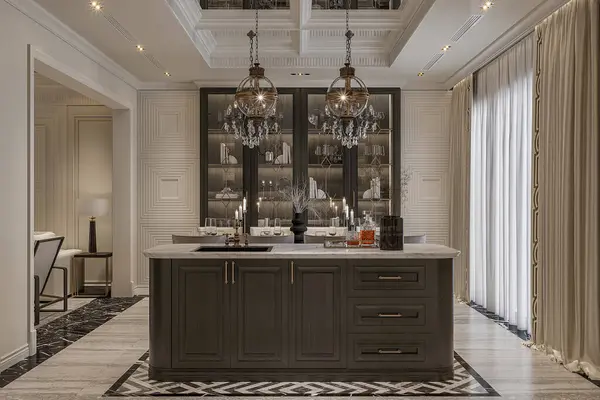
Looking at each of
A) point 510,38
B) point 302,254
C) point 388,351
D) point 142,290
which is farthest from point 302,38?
point 142,290

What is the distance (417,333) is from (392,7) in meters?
3.66

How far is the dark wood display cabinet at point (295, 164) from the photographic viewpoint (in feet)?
26.7

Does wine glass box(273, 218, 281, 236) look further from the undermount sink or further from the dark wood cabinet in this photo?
the dark wood cabinet

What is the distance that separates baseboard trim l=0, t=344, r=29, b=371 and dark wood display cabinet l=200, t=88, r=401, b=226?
3440 mm

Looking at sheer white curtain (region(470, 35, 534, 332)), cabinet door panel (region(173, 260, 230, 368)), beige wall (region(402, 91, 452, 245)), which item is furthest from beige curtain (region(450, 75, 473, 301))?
cabinet door panel (region(173, 260, 230, 368))

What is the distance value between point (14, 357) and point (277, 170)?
14.4ft

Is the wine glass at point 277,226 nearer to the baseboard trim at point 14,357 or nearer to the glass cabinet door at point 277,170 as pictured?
the glass cabinet door at point 277,170

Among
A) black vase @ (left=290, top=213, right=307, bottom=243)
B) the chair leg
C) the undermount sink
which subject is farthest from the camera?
the chair leg

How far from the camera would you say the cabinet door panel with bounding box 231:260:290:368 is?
427cm

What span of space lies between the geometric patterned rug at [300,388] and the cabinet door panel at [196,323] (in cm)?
18

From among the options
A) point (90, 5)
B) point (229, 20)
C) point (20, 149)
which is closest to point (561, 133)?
point (229, 20)

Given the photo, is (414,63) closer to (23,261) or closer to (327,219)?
(327,219)

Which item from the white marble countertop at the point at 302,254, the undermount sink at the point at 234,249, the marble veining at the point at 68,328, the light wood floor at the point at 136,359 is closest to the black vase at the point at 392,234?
the white marble countertop at the point at 302,254

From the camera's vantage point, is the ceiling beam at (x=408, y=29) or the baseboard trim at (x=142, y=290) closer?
the ceiling beam at (x=408, y=29)
